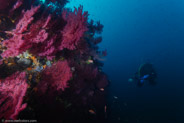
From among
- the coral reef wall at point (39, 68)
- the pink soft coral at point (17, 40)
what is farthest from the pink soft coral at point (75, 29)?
the pink soft coral at point (17, 40)

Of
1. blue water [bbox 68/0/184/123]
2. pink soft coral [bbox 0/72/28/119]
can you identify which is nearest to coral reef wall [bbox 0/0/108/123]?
pink soft coral [bbox 0/72/28/119]

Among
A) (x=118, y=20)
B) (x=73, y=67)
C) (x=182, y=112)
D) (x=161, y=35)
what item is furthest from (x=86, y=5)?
(x=73, y=67)

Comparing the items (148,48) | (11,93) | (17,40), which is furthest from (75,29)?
(148,48)

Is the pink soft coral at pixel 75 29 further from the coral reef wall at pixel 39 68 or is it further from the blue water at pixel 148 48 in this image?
the blue water at pixel 148 48

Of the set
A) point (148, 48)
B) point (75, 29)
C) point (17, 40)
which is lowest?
point (17, 40)

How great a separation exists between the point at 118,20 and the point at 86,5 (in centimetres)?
4010

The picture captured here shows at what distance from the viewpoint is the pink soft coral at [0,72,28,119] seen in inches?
77.9

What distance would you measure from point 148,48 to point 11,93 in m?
96.9

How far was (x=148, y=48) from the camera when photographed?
286 feet

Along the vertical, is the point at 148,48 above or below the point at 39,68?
above

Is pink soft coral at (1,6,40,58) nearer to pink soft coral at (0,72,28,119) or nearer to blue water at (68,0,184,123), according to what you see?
pink soft coral at (0,72,28,119)

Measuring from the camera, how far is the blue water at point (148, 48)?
26.1 metres

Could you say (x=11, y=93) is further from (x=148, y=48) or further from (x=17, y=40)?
(x=148, y=48)

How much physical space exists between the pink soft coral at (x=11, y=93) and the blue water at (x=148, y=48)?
1570cm
